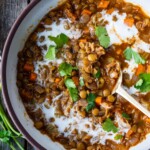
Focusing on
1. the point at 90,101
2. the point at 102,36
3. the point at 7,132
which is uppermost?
the point at 102,36

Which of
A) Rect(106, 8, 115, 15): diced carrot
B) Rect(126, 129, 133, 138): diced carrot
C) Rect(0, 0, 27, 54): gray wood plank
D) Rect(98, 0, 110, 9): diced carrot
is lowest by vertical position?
Rect(126, 129, 133, 138): diced carrot

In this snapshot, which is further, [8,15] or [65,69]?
[8,15]

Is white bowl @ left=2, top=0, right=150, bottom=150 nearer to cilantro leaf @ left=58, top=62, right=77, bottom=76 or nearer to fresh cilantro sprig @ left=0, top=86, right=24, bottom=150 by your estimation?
fresh cilantro sprig @ left=0, top=86, right=24, bottom=150

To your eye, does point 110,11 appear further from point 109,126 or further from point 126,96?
point 109,126

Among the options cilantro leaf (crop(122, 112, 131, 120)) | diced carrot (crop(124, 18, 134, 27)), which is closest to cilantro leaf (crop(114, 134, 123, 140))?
cilantro leaf (crop(122, 112, 131, 120))

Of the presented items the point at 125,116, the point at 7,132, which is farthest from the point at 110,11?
the point at 7,132

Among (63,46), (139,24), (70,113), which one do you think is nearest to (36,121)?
(70,113)
